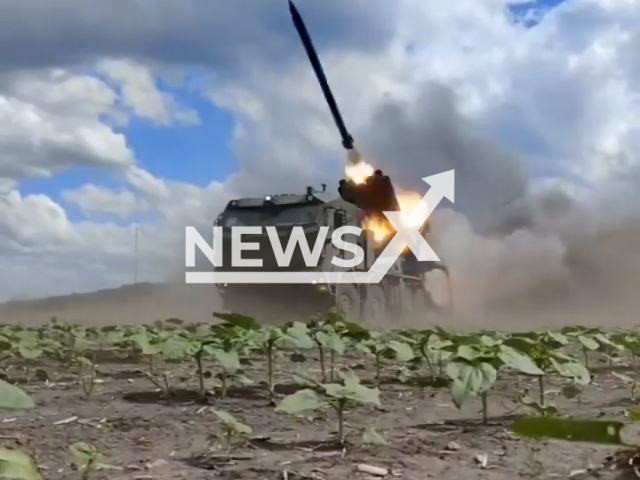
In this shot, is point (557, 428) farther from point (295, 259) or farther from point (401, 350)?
point (295, 259)

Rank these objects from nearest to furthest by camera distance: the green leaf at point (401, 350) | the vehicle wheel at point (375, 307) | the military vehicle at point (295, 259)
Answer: the green leaf at point (401, 350) → the military vehicle at point (295, 259) → the vehicle wheel at point (375, 307)

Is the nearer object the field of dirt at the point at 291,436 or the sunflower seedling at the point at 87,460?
the sunflower seedling at the point at 87,460

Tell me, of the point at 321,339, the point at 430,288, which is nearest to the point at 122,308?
the point at 430,288

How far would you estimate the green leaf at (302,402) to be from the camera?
3.33 meters

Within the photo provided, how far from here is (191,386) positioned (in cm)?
613

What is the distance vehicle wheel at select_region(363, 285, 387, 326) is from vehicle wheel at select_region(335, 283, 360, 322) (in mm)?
317

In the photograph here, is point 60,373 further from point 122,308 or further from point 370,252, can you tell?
point 122,308

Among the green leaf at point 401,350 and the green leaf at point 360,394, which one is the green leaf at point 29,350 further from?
the green leaf at point 360,394

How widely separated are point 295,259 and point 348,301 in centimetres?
135

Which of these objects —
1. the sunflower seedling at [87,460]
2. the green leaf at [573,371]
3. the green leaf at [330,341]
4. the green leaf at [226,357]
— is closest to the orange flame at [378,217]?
the green leaf at [330,341]

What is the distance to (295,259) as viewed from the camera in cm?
1653

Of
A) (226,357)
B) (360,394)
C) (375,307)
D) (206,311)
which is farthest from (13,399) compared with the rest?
(206,311)

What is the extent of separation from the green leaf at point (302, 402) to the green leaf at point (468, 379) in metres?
0.55

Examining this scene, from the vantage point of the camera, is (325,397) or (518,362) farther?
(518,362)
